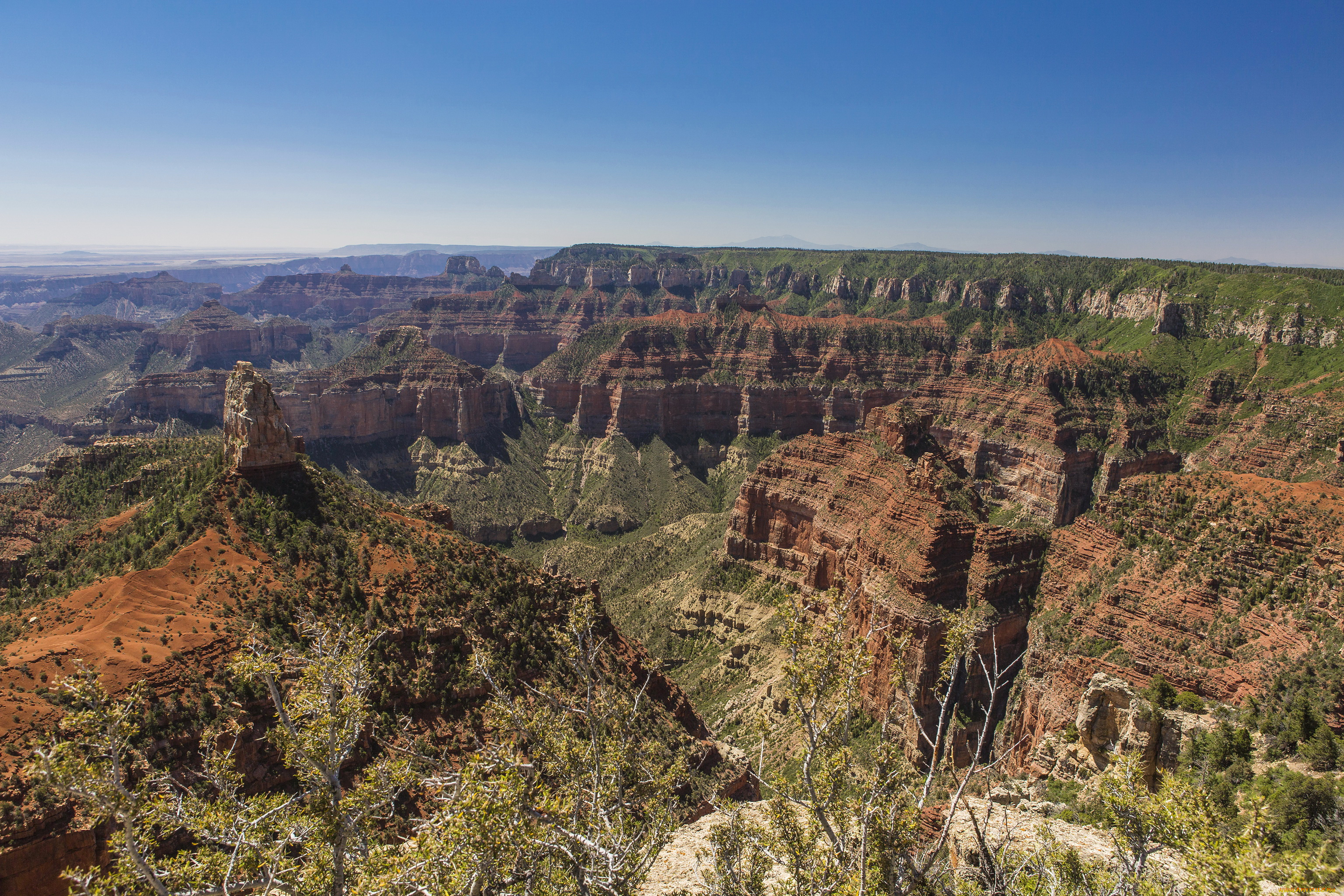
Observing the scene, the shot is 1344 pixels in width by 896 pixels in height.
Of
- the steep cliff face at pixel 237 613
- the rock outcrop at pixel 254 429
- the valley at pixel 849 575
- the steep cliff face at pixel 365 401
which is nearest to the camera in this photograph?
the steep cliff face at pixel 237 613

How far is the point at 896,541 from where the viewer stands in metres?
66.3

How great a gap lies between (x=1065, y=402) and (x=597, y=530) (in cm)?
9974

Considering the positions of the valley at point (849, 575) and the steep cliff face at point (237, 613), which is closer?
the steep cliff face at point (237, 613)

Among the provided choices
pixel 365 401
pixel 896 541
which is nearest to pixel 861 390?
pixel 896 541

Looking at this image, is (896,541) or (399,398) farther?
(399,398)

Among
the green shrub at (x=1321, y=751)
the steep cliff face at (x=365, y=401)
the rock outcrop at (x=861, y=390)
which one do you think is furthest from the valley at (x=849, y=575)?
the steep cliff face at (x=365, y=401)

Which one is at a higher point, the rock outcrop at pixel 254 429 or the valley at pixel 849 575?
the rock outcrop at pixel 254 429

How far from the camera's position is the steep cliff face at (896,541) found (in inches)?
2425

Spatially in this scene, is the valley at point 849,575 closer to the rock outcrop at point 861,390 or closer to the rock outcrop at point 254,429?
the rock outcrop at point 254,429

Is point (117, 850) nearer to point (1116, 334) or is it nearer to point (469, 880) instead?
point (469, 880)

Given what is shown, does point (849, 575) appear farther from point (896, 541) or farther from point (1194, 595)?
point (1194, 595)

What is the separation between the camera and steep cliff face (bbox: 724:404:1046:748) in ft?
202

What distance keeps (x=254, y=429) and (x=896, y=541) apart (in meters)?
56.5

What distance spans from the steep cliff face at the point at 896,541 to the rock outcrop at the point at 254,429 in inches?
1778
